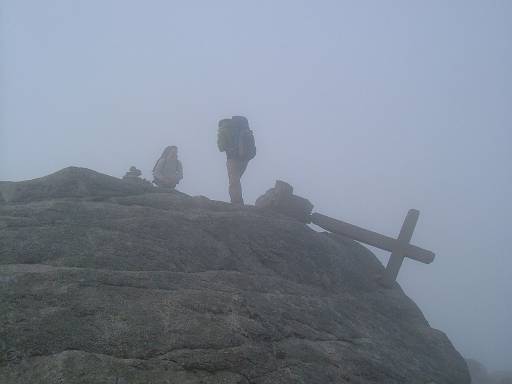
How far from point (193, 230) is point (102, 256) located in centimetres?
315

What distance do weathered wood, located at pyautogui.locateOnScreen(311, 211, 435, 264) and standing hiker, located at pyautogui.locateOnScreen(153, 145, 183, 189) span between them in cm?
680

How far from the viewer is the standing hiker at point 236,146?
733 inches

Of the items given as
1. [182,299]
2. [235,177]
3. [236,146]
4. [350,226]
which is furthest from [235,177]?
[182,299]

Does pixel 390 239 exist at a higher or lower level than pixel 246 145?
lower

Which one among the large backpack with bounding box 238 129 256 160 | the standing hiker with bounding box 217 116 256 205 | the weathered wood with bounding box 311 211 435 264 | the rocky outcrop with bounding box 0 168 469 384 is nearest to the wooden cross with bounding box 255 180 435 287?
the weathered wood with bounding box 311 211 435 264

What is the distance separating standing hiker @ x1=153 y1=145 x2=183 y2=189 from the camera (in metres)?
18.8

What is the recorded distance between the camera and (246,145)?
18.8 metres

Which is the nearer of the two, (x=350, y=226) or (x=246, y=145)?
(x=350, y=226)

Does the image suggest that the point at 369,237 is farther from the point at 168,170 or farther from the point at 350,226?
the point at 168,170

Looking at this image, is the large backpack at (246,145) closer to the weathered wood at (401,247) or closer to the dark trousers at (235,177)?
the dark trousers at (235,177)

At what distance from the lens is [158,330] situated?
306 inches

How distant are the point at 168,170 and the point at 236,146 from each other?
11.5 feet

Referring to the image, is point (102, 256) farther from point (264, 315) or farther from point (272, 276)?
point (272, 276)

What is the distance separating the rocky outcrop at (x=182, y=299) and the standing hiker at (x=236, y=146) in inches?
127
